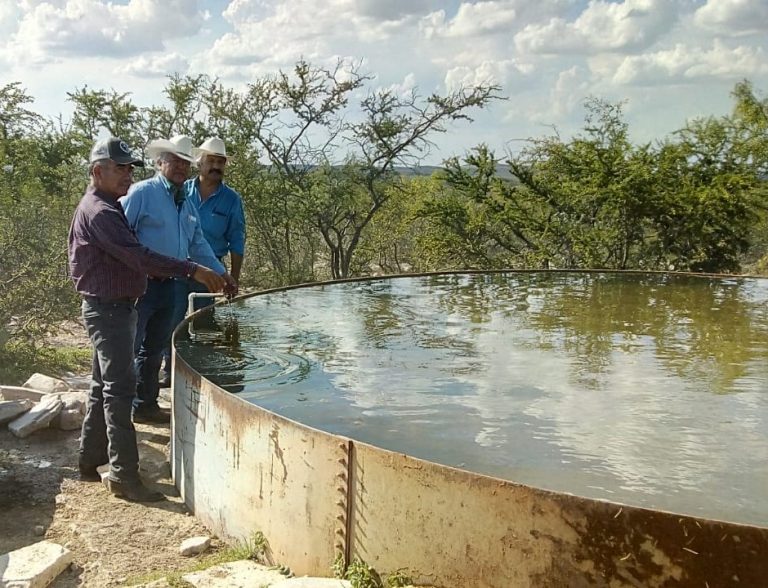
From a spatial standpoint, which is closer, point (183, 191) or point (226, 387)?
point (226, 387)

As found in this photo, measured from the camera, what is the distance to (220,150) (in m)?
5.56

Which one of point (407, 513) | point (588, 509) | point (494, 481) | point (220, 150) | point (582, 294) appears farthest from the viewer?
point (582, 294)

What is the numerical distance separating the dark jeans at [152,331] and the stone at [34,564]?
1849mm

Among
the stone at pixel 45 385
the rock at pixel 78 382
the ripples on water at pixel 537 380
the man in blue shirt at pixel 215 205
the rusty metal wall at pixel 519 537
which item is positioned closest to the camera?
the rusty metal wall at pixel 519 537

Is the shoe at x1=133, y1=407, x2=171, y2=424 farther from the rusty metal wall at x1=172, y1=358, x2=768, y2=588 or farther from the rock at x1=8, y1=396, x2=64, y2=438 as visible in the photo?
the rusty metal wall at x1=172, y1=358, x2=768, y2=588

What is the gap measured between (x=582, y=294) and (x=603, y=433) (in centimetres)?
410

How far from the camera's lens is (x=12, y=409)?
16.7 feet

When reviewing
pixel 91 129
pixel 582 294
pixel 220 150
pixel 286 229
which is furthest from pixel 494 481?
pixel 91 129

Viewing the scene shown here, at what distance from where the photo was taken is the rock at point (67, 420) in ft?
16.5

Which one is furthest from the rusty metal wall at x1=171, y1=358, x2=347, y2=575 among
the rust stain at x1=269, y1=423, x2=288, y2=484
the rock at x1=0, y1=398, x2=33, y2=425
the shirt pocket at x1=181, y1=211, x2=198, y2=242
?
the rock at x1=0, y1=398, x2=33, y2=425

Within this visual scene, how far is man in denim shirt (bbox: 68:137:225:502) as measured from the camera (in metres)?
3.95

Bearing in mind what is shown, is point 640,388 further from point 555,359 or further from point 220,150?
point 220,150

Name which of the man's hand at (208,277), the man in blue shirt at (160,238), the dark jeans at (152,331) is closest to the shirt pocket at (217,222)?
the man in blue shirt at (160,238)

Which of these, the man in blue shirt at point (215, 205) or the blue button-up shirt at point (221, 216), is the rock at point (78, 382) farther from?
the blue button-up shirt at point (221, 216)
